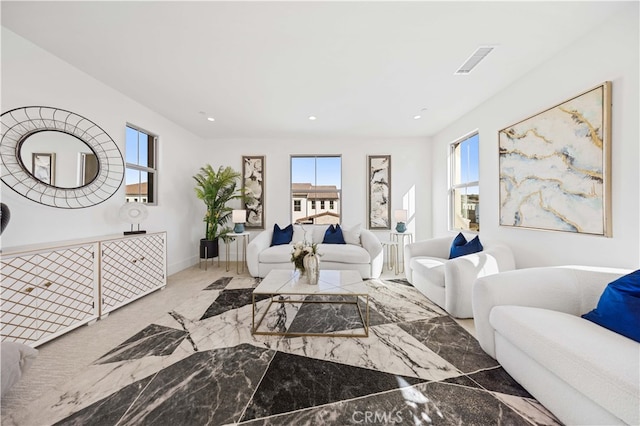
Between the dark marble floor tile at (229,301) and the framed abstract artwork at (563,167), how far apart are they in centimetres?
332

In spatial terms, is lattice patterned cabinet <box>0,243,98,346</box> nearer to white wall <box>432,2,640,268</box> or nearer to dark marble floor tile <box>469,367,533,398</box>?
dark marble floor tile <box>469,367,533,398</box>

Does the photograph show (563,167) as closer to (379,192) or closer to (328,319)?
(328,319)

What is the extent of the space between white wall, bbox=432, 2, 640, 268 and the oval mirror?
5077 mm

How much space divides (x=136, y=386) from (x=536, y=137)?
4171 mm

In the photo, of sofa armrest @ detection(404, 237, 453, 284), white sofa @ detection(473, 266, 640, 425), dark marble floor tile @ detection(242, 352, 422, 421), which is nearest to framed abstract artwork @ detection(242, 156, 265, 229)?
sofa armrest @ detection(404, 237, 453, 284)

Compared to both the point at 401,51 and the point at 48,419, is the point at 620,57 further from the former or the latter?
the point at 48,419

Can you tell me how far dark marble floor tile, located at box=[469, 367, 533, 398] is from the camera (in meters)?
1.42

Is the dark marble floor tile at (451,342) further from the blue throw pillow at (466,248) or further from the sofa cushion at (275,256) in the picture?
the sofa cushion at (275,256)

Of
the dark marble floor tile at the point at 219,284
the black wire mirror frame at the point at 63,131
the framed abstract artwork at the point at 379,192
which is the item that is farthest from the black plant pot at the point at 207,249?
the framed abstract artwork at the point at 379,192

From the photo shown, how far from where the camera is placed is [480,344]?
5.85ft

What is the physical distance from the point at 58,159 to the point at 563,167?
5068mm

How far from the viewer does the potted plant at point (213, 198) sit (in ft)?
13.9

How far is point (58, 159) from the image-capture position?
232 cm

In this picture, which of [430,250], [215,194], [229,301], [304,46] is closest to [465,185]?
[430,250]
